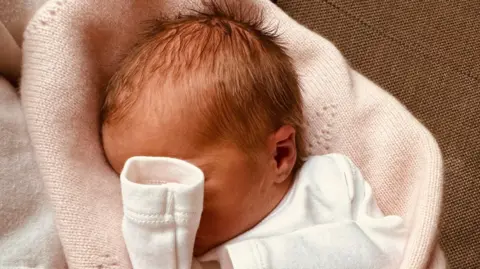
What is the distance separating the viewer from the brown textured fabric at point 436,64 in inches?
43.8

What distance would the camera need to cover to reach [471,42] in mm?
1250

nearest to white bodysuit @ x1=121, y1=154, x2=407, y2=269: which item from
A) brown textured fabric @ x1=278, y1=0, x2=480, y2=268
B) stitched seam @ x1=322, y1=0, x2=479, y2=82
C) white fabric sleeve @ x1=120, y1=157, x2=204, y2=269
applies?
white fabric sleeve @ x1=120, y1=157, x2=204, y2=269

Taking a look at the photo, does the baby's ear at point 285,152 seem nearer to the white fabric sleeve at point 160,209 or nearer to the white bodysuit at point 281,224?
the white bodysuit at point 281,224

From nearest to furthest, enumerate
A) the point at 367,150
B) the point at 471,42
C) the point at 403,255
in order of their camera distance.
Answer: the point at 403,255 → the point at 367,150 → the point at 471,42

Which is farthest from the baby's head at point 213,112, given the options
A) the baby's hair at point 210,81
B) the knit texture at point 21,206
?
the knit texture at point 21,206

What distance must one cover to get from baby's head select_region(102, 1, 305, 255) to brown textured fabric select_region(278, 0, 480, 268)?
500 mm

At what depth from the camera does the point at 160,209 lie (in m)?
0.61

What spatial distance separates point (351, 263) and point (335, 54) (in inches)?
13.2

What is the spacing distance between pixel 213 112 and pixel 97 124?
Answer: 6.7 inches

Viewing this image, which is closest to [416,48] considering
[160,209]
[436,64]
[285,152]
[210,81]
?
[436,64]

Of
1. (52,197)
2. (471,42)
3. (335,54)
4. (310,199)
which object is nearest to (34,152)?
(52,197)

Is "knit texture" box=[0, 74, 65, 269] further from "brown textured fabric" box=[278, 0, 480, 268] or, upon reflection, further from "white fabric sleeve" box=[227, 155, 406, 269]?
"brown textured fabric" box=[278, 0, 480, 268]

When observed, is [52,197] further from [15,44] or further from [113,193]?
[15,44]

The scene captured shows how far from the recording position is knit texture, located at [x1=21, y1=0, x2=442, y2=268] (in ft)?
2.16
